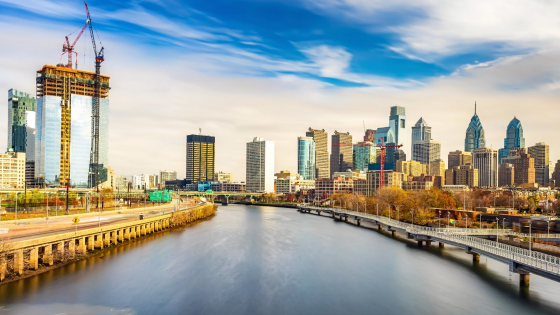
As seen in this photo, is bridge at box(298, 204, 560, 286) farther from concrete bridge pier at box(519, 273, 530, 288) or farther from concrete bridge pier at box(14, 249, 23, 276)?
concrete bridge pier at box(14, 249, 23, 276)

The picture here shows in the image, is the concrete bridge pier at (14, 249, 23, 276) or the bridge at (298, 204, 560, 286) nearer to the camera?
the bridge at (298, 204, 560, 286)

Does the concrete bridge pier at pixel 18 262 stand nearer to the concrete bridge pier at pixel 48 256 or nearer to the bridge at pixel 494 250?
the concrete bridge pier at pixel 48 256

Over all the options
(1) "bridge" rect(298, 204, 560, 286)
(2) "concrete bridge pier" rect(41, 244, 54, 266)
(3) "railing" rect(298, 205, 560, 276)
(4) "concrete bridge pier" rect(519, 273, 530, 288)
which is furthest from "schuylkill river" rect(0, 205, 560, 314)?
(3) "railing" rect(298, 205, 560, 276)

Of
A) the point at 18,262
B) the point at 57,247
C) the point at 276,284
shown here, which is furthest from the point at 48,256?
the point at 276,284

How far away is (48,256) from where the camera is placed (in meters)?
51.0

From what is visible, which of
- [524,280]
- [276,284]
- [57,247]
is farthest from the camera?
[57,247]

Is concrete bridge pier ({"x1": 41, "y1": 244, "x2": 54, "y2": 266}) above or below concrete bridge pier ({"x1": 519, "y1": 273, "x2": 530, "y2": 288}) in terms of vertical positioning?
above

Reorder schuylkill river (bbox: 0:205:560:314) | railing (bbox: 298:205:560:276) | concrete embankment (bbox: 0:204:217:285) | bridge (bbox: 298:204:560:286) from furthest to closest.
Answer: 1. concrete embankment (bbox: 0:204:217:285)
2. bridge (bbox: 298:204:560:286)
3. railing (bbox: 298:205:560:276)
4. schuylkill river (bbox: 0:205:560:314)

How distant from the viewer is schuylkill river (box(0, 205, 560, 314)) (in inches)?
1607

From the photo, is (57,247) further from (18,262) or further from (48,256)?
(18,262)

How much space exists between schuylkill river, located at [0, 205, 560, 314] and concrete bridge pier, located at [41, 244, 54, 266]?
146 centimetres

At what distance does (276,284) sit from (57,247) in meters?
29.3

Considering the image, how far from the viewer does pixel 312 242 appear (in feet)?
279

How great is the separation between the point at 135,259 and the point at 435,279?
4152 centimetres
